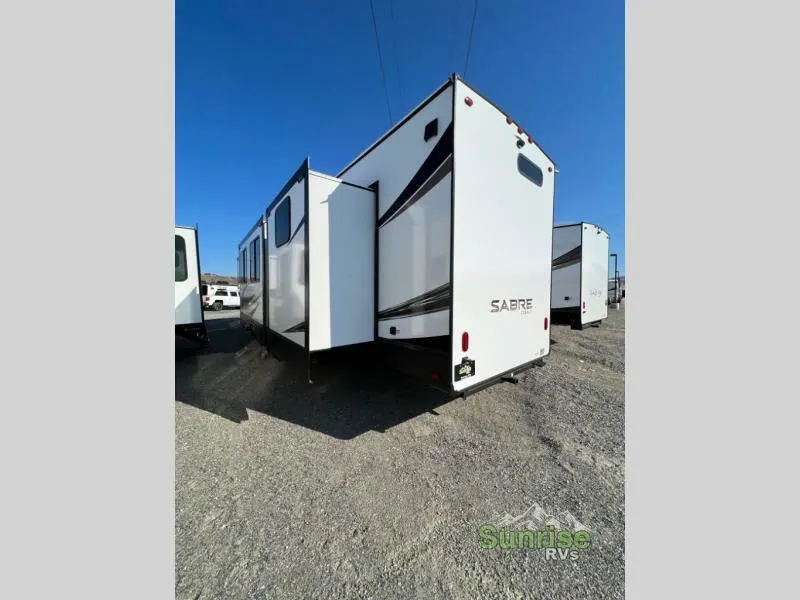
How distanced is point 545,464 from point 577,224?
7560 millimetres

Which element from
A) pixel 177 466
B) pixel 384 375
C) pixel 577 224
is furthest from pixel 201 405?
pixel 577 224

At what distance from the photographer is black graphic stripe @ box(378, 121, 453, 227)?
2.46 m

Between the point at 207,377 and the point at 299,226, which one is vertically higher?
the point at 299,226

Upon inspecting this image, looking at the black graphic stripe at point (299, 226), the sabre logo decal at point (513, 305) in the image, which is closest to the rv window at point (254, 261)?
the black graphic stripe at point (299, 226)

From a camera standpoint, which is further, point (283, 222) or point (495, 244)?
point (283, 222)

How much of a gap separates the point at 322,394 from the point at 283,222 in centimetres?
239

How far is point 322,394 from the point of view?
4020 mm

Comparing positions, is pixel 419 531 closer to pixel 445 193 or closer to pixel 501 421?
pixel 501 421

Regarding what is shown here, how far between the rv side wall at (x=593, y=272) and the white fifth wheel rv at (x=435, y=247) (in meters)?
Result: 5.53

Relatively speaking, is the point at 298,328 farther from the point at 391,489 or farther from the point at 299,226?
the point at 391,489

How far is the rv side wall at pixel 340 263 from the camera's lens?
302cm

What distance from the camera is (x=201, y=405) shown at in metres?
3.76

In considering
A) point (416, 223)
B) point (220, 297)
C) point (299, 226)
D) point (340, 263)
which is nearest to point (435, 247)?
point (416, 223)

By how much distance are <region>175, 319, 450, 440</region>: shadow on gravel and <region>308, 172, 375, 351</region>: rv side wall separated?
0.26 m
